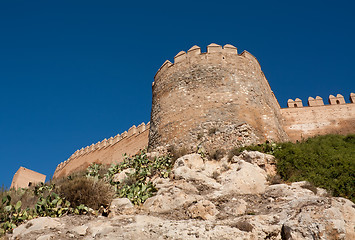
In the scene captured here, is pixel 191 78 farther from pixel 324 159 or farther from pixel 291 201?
pixel 291 201

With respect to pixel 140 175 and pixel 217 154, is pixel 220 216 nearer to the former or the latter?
pixel 140 175

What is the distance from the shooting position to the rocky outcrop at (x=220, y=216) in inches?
216

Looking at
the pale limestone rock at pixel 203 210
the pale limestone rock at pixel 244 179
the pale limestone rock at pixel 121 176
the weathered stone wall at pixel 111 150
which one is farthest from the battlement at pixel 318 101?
the pale limestone rock at pixel 203 210

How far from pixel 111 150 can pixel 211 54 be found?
45.0 feet

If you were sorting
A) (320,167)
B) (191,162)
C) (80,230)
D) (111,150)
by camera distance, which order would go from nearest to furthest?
Answer: (80,230), (320,167), (191,162), (111,150)

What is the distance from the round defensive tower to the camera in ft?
38.5

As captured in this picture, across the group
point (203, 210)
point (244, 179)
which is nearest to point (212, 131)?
point (244, 179)

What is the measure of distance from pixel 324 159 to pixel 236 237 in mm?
5971

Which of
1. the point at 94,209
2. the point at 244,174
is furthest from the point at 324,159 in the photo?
the point at 94,209

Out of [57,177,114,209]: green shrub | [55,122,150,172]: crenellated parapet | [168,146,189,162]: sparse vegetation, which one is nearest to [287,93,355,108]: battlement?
[55,122,150,172]: crenellated parapet

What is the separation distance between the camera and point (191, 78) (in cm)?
1342

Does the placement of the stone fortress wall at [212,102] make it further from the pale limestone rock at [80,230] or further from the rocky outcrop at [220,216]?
the pale limestone rock at [80,230]

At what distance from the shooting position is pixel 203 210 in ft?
21.4

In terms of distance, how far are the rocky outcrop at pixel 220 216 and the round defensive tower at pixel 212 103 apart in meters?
3.39
